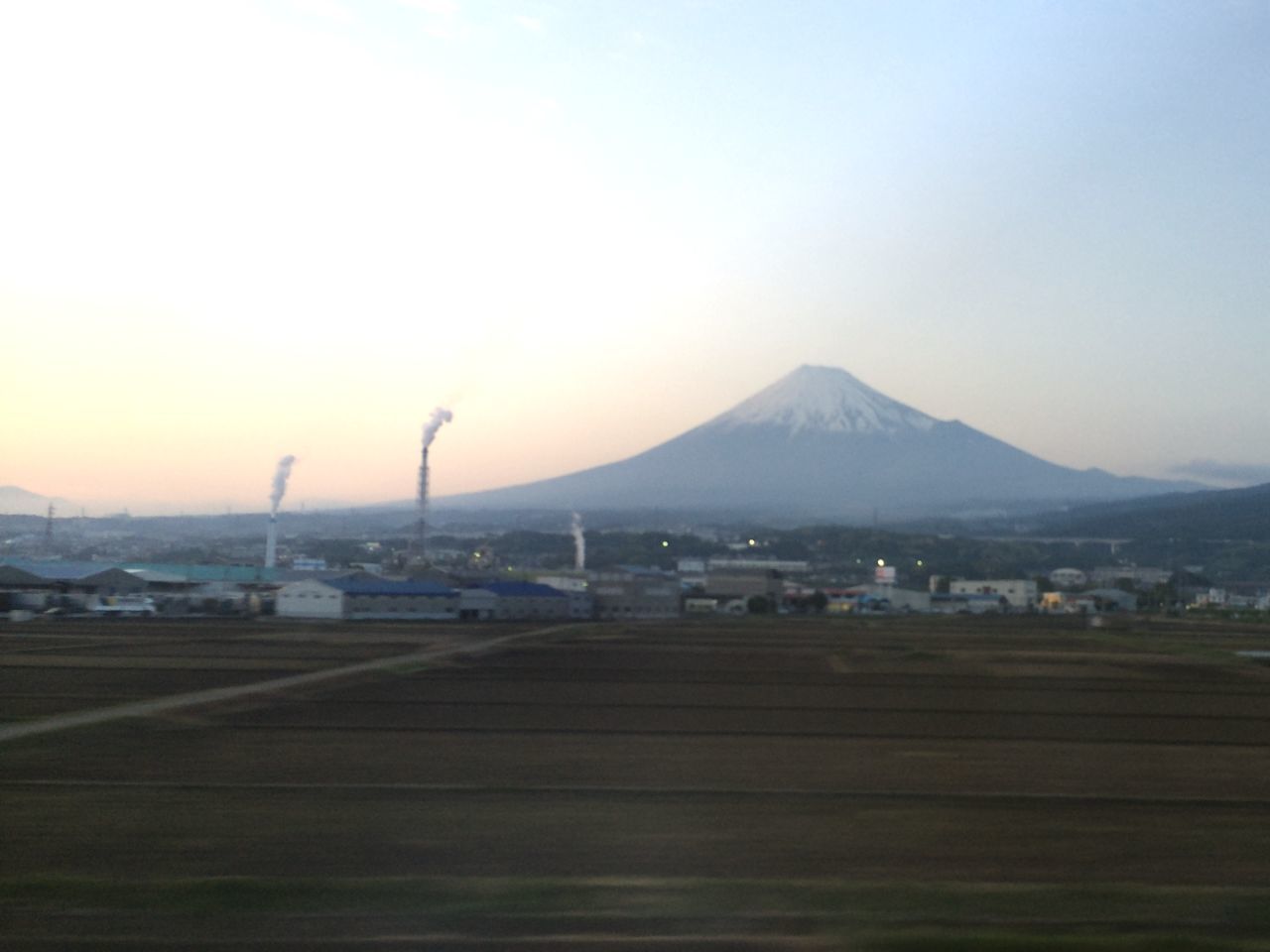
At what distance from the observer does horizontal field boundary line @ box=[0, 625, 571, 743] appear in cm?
1306

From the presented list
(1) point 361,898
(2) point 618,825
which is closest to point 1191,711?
(2) point 618,825

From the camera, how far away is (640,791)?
9.53 metres

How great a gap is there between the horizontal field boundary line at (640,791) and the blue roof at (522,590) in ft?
129

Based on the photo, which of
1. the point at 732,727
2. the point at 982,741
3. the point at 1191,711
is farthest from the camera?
the point at 1191,711

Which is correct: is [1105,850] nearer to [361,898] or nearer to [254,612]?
[361,898]

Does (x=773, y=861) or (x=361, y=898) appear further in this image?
(x=773, y=861)

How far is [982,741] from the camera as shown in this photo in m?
13.1

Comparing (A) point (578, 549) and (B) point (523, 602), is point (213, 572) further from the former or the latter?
(A) point (578, 549)

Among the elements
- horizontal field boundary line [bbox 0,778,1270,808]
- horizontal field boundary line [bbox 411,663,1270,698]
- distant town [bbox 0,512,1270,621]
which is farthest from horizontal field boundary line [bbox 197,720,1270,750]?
distant town [bbox 0,512,1270,621]

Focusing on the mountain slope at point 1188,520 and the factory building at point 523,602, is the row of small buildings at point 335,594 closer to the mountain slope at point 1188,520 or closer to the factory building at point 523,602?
the factory building at point 523,602

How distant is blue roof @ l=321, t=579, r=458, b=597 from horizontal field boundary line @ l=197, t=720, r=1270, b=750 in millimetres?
32318

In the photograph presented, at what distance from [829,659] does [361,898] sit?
2212 centimetres

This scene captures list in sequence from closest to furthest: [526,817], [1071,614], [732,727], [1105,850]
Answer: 1. [1105,850]
2. [526,817]
3. [732,727]
4. [1071,614]

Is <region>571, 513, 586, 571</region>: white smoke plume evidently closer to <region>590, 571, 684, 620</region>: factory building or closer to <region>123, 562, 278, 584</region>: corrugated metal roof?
<region>590, 571, 684, 620</region>: factory building
